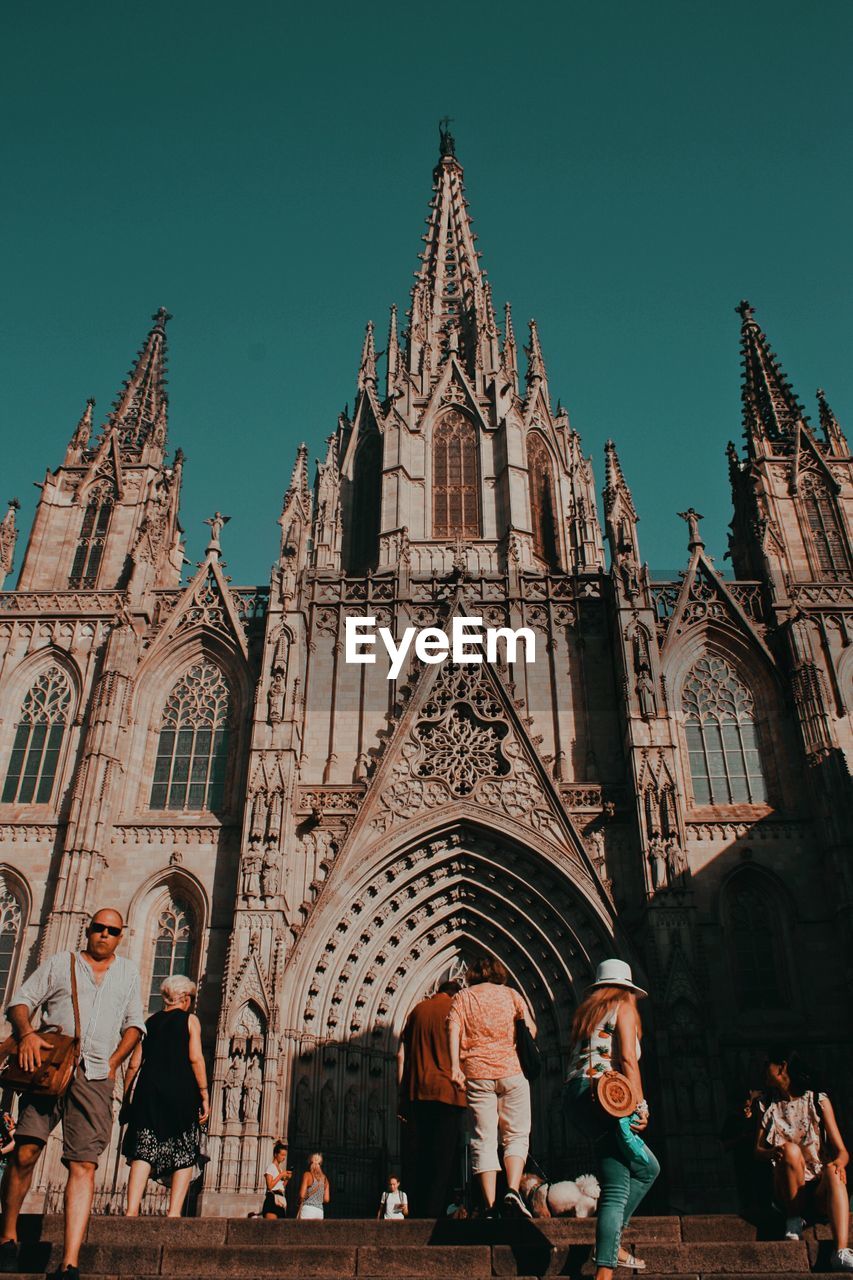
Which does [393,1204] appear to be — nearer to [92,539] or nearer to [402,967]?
[402,967]

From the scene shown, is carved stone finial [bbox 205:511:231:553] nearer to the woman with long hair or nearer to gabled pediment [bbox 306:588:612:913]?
gabled pediment [bbox 306:588:612:913]

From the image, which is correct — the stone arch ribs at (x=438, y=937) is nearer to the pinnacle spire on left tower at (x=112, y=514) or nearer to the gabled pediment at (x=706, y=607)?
the gabled pediment at (x=706, y=607)

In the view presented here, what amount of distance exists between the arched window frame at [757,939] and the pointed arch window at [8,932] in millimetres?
14063

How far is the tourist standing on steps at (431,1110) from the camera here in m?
7.76

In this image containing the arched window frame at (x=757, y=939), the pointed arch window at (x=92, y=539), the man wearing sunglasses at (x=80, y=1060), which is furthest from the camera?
the pointed arch window at (x=92, y=539)

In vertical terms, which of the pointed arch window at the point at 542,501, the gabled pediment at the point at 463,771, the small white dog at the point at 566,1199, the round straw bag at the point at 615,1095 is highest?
the pointed arch window at the point at 542,501

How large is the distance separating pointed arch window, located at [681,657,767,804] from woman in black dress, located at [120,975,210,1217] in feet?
53.2

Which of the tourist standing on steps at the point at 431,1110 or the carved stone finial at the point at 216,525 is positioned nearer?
the tourist standing on steps at the point at 431,1110

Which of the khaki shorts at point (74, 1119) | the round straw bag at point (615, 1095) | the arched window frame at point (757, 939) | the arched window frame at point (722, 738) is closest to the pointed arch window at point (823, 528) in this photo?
the arched window frame at point (722, 738)

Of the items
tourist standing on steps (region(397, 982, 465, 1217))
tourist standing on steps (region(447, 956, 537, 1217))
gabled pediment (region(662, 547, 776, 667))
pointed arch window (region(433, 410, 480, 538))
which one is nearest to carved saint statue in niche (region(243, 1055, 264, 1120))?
tourist standing on steps (region(397, 982, 465, 1217))

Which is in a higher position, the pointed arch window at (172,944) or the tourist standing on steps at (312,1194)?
the pointed arch window at (172,944)

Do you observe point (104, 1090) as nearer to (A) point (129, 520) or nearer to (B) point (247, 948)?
(B) point (247, 948)

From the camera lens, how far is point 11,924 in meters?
20.8

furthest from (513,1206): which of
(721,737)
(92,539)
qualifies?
(92,539)
